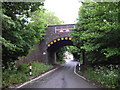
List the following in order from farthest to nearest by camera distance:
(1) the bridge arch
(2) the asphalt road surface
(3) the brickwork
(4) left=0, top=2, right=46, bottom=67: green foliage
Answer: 1. (1) the bridge arch
2. (3) the brickwork
3. (2) the asphalt road surface
4. (4) left=0, top=2, right=46, bottom=67: green foliage

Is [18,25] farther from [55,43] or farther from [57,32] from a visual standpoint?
[55,43]

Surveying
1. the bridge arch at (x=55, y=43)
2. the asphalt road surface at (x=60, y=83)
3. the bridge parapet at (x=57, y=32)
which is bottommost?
the asphalt road surface at (x=60, y=83)

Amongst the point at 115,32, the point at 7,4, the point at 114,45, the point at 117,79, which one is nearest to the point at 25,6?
the point at 7,4

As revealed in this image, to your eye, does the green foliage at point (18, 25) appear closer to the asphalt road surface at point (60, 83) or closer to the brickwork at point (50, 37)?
the asphalt road surface at point (60, 83)

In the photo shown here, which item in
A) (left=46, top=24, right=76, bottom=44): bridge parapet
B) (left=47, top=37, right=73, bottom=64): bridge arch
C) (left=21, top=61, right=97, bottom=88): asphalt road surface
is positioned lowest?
(left=21, top=61, right=97, bottom=88): asphalt road surface

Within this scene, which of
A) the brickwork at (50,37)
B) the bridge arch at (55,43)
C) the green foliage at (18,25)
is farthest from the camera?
the bridge arch at (55,43)

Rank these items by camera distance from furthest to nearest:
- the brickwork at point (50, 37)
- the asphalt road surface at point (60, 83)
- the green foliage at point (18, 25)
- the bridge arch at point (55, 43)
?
the bridge arch at point (55, 43) < the brickwork at point (50, 37) < the asphalt road surface at point (60, 83) < the green foliage at point (18, 25)

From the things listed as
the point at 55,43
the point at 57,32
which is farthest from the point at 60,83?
the point at 55,43

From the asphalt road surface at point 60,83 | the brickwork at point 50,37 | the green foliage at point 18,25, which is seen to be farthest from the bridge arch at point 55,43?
the green foliage at point 18,25

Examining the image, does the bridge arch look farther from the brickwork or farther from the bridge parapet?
the bridge parapet

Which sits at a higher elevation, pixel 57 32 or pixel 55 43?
pixel 57 32

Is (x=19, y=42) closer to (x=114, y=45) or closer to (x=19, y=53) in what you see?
(x=19, y=53)

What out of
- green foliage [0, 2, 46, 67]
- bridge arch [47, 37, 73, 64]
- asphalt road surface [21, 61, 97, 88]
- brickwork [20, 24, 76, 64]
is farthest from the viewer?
bridge arch [47, 37, 73, 64]

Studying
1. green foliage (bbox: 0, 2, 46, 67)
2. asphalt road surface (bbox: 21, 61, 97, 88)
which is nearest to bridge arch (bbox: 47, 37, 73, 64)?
asphalt road surface (bbox: 21, 61, 97, 88)
